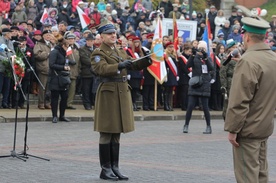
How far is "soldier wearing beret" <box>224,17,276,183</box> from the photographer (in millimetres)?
7949

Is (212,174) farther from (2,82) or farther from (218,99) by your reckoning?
(218,99)

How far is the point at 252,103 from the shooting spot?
26.5 feet

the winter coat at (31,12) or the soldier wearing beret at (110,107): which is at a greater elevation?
the winter coat at (31,12)

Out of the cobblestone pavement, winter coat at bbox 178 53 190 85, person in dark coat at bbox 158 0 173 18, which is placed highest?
person in dark coat at bbox 158 0 173 18

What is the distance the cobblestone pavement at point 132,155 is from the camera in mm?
11312

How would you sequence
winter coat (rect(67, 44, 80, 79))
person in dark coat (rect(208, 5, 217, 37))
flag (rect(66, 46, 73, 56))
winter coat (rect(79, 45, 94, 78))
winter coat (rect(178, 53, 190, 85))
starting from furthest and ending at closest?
1. person in dark coat (rect(208, 5, 217, 37))
2. winter coat (rect(178, 53, 190, 85))
3. winter coat (rect(79, 45, 94, 78))
4. winter coat (rect(67, 44, 80, 79))
5. flag (rect(66, 46, 73, 56))

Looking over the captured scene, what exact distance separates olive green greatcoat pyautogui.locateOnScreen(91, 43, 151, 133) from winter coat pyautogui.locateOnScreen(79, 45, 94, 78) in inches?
428

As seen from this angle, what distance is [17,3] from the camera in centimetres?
2820

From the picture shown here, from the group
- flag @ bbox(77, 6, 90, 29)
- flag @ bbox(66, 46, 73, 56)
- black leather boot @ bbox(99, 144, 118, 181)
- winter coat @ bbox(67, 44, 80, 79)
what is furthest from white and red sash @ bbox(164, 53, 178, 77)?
black leather boot @ bbox(99, 144, 118, 181)

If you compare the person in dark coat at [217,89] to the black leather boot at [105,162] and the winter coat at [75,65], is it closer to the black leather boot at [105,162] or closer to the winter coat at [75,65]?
the winter coat at [75,65]

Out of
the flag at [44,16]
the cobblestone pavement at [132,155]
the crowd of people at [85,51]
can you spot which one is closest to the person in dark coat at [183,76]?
Answer: the crowd of people at [85,51]

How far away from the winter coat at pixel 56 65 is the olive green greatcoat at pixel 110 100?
798cm

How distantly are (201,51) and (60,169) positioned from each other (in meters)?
7.03

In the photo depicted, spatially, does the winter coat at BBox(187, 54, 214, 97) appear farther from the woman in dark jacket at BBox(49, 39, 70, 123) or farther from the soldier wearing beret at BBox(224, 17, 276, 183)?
the soldier wearing beret at BBox(224, 17, 276, 183)
